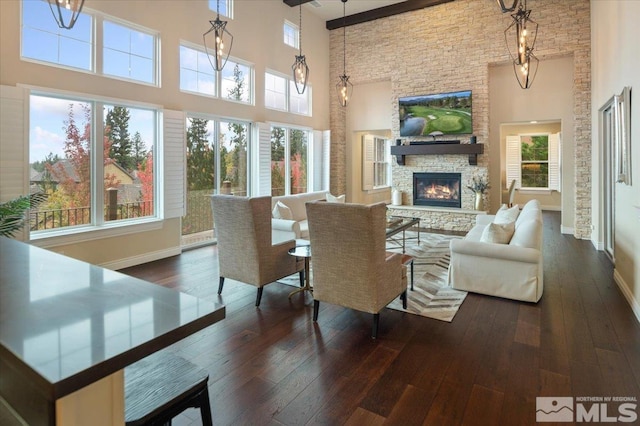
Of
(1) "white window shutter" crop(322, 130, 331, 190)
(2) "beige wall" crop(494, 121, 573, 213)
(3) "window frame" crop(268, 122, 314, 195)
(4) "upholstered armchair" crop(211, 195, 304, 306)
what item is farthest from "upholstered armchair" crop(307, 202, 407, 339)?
(2) "beige wall" crop(494, 121, 573, 213)

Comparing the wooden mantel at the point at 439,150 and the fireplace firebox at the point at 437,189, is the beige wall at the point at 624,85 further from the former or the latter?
the fireplace firebox at the point at 437,189

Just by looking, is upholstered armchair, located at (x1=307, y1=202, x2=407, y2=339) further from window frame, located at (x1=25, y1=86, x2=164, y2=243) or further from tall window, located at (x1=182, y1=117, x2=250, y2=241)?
tall window, located at (x1=182, y1=117, x2=250, y2=241)

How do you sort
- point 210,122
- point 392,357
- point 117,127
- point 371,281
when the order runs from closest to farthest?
point 392,357, point 371,281, point 117,127, point 210,122

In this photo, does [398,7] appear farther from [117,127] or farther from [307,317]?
[307,317]

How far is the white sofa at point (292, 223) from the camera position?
16.5 ft

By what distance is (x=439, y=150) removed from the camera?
26.2 ft

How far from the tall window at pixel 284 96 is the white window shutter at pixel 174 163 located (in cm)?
238

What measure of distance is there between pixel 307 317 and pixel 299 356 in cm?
71

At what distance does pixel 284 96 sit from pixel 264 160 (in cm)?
177

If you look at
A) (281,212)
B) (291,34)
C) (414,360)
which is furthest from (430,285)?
(291,34)

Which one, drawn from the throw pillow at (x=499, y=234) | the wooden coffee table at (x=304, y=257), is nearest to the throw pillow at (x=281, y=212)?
the wooden coffee table at (x=304, y=257)

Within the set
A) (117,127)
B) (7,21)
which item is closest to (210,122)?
(117,127)

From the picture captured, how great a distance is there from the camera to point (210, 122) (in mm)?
6465

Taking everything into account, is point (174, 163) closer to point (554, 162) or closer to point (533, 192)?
point (533, 192)
